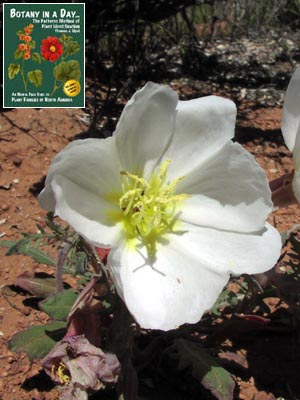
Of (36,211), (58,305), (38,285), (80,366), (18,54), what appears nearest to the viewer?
(80,366)

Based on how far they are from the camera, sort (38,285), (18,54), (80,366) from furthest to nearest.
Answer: (18,54), (38,285), (80,366)

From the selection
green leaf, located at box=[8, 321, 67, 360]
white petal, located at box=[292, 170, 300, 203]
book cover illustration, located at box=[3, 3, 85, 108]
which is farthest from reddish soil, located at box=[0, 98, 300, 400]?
white petal, located at box=[292, 170, 300, 203]

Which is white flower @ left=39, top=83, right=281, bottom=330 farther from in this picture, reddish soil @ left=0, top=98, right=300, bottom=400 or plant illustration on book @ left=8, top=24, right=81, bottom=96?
plant illustration on book @ left=8, top=24, right=81, bottom=96

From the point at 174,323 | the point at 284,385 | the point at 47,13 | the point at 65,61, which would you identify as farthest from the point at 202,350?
the point at 47,13

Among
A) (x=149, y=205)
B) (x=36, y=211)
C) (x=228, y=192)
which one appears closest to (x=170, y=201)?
(x=149, y=205)

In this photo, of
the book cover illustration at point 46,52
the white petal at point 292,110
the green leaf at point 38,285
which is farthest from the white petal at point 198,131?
the book cover illustration at point 46,52

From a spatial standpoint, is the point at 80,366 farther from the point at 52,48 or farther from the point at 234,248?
the point at 52,48
